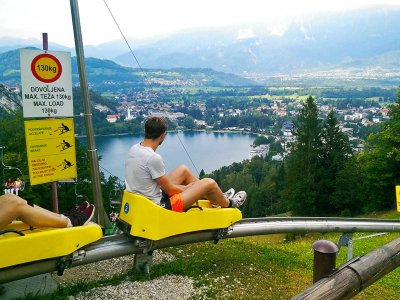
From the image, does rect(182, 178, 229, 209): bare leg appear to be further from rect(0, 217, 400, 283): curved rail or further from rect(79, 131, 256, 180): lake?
rect(79, 131, 256, 180): lake

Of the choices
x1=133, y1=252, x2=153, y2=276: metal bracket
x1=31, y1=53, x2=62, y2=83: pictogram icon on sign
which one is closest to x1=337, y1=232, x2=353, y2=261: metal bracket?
x1=133, y1=252, x2=153, y2=276: metal bracket

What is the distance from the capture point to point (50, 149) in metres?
6.23

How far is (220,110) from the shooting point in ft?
548

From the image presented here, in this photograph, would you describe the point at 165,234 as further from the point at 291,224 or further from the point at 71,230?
the point at 291,224

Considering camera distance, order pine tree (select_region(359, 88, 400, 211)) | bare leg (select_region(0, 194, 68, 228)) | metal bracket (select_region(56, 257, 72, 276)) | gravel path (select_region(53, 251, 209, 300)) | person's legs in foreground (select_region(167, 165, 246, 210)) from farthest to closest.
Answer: pine tree (select_region(359, 88, 400, 211)), person's legs in foreground (select_region(167, 165, 246, 210)), gravel path (select_region(53, 251, 209, 300)), metal bracket (select_region(56, 257, 72, 276)), bare leg (select_region(0, 194, 68, 228))

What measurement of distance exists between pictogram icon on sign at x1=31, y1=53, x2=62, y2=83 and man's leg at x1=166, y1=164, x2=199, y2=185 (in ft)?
7.10

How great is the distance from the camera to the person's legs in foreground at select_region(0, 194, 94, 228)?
4684 millimetres

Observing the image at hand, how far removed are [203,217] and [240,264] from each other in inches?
46.3

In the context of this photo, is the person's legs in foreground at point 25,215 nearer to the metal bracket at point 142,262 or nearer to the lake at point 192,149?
the metal bracket at point 142,262

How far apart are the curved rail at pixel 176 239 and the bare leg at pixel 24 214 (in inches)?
16.9

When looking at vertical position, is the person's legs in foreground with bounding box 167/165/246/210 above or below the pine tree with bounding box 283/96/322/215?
above

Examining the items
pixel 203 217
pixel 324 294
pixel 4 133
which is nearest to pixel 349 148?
pixel 4 133

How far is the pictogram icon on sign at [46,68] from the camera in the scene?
5965mm

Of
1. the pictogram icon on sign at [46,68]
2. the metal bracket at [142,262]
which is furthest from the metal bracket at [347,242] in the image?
the pictogram icon on sign at [46,68]
